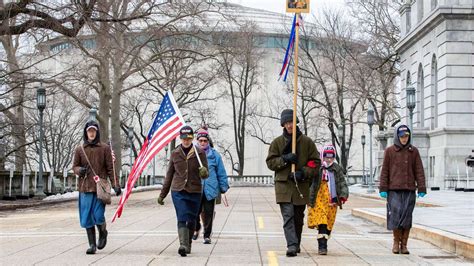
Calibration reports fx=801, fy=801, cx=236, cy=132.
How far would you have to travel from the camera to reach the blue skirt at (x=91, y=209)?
12.2 m

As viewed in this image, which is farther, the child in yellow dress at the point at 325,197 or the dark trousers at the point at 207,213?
the dark trousers at the point at 207,213

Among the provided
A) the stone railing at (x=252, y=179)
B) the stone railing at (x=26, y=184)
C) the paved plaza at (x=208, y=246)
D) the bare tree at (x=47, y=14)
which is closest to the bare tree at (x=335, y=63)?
the stone railing at (x=252, y=179)

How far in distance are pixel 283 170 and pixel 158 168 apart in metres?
78.7

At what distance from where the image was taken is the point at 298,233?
12.4 metres

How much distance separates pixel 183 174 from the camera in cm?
1244

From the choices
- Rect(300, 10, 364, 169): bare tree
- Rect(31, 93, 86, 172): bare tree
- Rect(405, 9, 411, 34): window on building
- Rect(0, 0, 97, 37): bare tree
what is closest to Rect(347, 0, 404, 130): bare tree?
Rect(300, 10, 364, 169): bare tree

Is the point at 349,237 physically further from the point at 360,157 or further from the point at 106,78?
the point at 360,157

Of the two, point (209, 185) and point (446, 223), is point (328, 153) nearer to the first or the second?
point (209, 185)

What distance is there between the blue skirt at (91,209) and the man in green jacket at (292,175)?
2.68 meters

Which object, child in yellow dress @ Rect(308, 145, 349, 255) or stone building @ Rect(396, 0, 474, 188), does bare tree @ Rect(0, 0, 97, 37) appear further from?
stone building @ Rect(396, 0, 474, 188)


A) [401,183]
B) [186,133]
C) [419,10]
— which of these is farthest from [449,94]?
[186,133]

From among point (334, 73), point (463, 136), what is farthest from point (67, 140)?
point (463, 136)

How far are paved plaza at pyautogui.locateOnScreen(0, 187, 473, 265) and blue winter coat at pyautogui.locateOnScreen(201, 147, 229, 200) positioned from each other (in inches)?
36.1

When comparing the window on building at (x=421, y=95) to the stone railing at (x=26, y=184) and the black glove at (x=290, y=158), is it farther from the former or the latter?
the black glove at (x=290, y=158)
